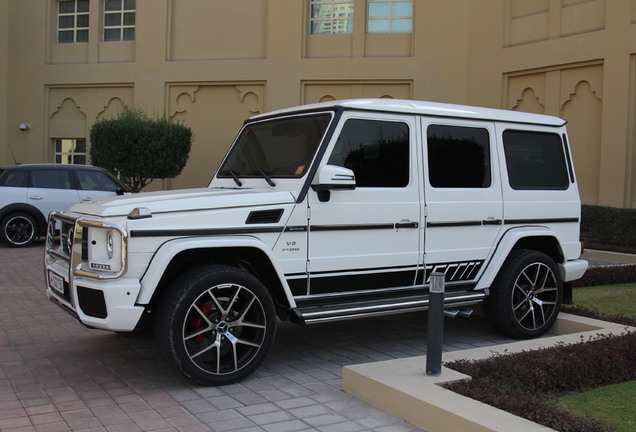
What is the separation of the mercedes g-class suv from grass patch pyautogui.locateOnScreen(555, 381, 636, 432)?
1427mm

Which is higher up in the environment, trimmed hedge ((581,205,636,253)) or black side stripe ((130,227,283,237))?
black side stripe ((130,227,283,237))

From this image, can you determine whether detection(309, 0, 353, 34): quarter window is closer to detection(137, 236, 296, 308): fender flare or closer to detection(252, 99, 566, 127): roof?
detection(252, 99, 566, 127): roof

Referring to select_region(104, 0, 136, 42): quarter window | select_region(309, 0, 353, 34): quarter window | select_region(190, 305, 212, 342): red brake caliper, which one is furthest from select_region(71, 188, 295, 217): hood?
select_region(104, 0, 136, 42): quarter window

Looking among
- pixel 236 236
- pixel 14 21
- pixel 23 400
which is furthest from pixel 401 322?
pixel 14 21

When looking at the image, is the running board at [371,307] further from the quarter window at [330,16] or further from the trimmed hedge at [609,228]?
the quarter window at [330,16]

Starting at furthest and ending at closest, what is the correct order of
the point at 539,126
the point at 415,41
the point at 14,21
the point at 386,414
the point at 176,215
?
the point at 14,21, the point at 415,41, the point at 539,126, the point at 176,215, the point at 386,414

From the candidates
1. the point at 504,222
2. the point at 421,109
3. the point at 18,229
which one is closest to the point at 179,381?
the point at 421,109

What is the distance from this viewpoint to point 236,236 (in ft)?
16.4

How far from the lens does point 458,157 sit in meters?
6.18

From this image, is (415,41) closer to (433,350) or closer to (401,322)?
(401,322)

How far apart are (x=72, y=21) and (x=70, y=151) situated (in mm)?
4776

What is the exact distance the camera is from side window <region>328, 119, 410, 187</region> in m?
5.57

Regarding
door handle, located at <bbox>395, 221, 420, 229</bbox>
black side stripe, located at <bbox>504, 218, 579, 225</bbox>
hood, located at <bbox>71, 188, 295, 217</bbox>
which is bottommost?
door handle, located at <bbox>395, 221, 420, 229</bbox>

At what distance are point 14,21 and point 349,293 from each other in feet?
76.0
